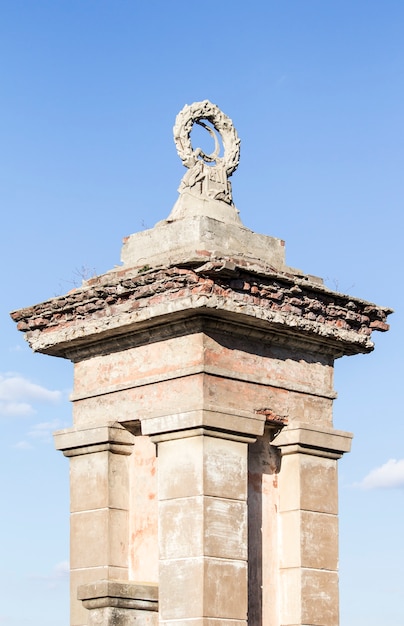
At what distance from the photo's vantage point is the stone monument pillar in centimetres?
1095

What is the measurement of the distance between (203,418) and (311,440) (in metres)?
1.41

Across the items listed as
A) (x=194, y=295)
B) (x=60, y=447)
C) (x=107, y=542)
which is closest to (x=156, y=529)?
(x=107, y=542)

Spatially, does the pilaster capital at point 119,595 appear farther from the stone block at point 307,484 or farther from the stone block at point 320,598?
the stone block at point 307,484

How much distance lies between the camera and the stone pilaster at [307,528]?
11.6 metres

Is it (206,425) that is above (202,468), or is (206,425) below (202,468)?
above

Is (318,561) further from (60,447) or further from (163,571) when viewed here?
(60,447)

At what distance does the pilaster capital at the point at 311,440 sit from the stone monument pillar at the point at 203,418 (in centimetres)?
1

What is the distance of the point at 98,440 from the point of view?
39.1 ft

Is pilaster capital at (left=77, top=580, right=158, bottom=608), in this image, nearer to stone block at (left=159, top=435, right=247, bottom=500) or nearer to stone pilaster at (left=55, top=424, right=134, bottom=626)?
stone pilaster at (left=55, top=424, right=134, bottom=626)

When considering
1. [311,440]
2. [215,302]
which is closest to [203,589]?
[311,440]

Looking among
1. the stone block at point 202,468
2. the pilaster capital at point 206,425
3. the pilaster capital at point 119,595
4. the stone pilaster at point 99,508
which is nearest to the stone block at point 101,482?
the stone pilaster at point 99,508

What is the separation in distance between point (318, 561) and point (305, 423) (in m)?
1.25

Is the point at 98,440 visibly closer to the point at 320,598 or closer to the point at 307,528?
the point at 307,528

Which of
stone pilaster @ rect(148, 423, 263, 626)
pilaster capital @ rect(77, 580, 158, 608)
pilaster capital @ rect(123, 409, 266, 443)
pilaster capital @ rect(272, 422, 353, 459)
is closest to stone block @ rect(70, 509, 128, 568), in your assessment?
pilaster capital @ rect(77, 580, 158, 608)
